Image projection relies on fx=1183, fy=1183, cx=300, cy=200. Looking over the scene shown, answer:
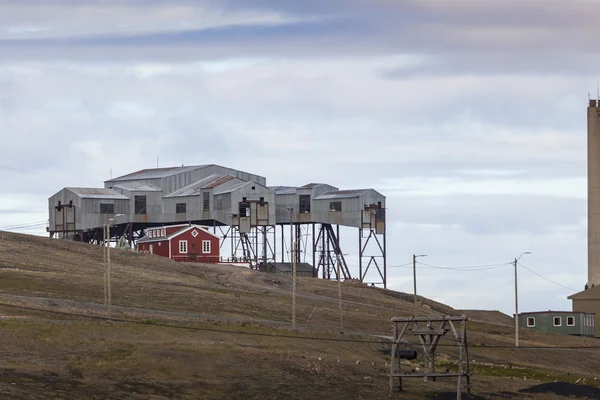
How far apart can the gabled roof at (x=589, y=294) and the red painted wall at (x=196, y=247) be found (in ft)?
→ 156

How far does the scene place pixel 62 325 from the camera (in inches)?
3022

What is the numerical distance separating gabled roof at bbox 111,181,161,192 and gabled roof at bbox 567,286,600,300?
60.4 m

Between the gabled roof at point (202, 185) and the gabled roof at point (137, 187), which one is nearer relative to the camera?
the gabled roof at point (202, 185)

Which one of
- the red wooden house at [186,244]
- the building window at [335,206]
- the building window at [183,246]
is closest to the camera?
the red wooden house at [186,244]

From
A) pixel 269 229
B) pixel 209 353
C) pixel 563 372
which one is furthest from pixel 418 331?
pixel 269 229

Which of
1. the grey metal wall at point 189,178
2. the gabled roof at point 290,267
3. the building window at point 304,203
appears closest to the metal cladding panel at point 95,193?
the grey metal wall at point 189,178

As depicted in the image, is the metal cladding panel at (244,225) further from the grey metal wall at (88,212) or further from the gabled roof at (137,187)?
the grey metal wall at (88,212)

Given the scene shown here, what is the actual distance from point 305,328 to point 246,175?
8419 centimetres

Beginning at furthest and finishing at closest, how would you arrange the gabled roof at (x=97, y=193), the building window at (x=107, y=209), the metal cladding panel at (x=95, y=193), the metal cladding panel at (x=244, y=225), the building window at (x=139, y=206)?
the building window at (x=139, y=206) → the gabled roof at (x=97, y=193) → the metal cladding panel at (x=95, y=193) → the metal cladding panel at (x=244, y=225) → the building window at (x=107, y=209)

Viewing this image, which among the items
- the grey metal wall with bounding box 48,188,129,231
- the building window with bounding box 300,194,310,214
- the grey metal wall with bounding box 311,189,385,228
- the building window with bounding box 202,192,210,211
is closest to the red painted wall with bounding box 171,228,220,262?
the building window with bounding box 202,192,210,211

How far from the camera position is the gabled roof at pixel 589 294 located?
140500 millimetres

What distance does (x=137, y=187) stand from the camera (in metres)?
168

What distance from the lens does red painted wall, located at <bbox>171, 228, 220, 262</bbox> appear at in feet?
514

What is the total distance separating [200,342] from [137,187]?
3656 inches
